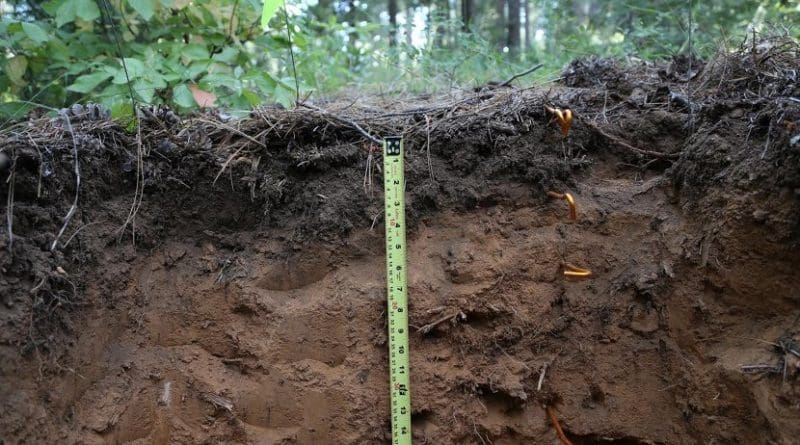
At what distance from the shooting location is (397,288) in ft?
8.07

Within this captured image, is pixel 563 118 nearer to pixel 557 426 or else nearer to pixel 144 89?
pixel 557 426

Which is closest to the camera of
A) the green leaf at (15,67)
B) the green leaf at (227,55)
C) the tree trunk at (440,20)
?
the green leaf at (15,67)

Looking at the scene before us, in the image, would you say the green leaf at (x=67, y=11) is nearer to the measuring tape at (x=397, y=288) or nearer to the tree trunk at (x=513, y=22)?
the measuring tape at (x=397, y=288)

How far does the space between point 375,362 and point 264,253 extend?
73 centimetres

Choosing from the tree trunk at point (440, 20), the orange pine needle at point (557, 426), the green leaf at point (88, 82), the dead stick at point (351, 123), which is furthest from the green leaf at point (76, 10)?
the orange pine needle at point (557, 426)

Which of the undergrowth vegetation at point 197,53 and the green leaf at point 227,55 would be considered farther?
the green leaf at point 227,55

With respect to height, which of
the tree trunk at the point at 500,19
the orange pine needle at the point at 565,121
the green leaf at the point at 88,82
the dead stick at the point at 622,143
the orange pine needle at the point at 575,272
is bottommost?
the tree trunk at the point at 500,19

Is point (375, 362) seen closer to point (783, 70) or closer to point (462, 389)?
point (462, 389)

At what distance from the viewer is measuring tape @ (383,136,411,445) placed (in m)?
2.40

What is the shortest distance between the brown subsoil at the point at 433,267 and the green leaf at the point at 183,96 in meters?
0.08

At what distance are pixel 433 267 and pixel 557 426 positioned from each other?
0.91m

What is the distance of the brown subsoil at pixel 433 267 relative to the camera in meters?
2.24

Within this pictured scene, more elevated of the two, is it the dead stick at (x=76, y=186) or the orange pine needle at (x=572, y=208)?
the dead stick at (x=76, y=186)

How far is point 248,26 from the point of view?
351cm
